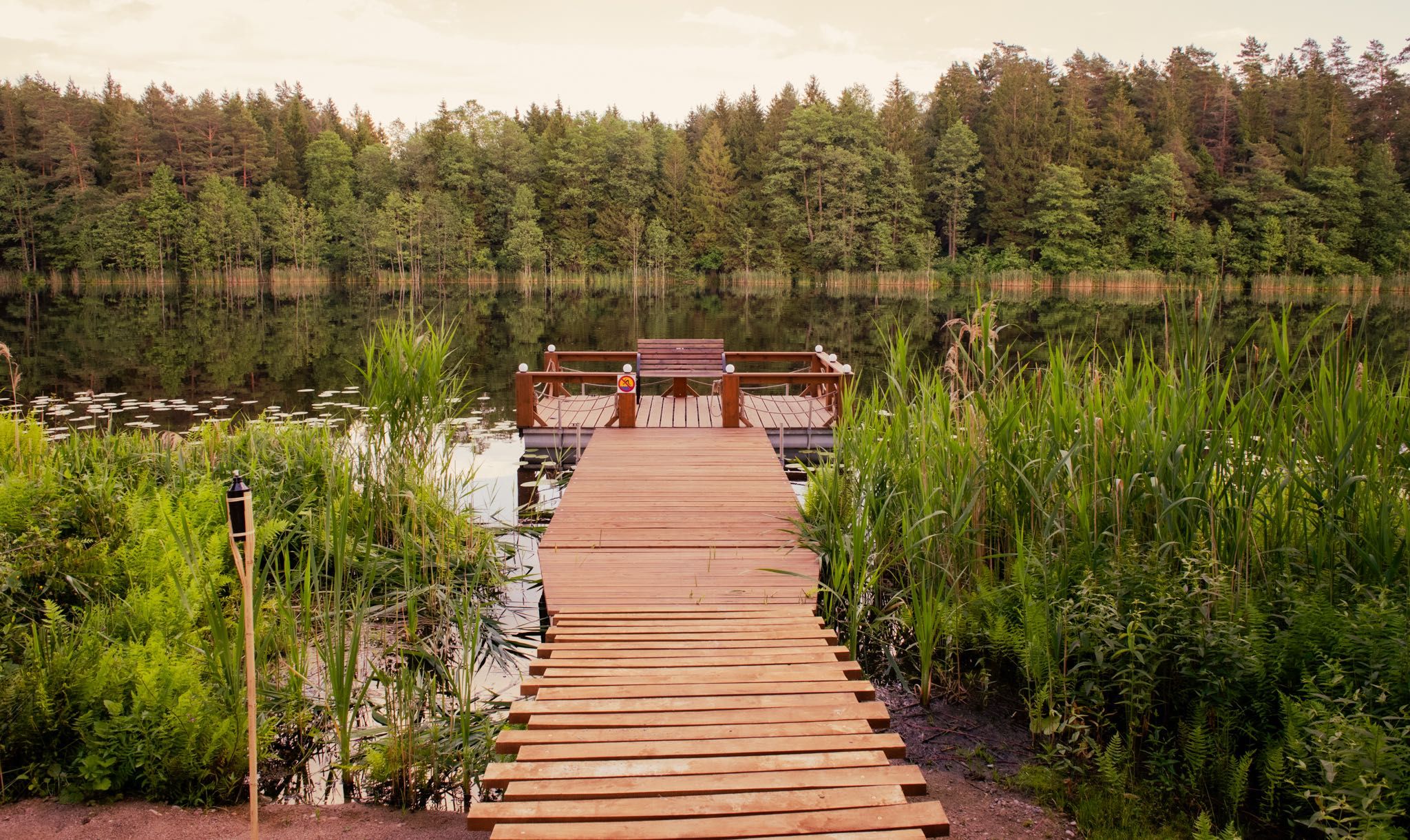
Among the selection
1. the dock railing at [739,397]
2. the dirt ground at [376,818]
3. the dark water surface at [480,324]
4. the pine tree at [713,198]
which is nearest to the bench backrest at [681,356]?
the dock railing at [739,397]

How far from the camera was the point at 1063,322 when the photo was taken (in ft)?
74.7

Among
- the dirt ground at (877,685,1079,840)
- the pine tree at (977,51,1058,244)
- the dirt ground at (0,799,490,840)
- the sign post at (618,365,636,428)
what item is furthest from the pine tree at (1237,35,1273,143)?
the dirt ground at (0,799,490,840)

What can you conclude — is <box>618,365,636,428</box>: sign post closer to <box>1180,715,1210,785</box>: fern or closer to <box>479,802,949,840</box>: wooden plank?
<box>1180,715,1210,785</box>: fern

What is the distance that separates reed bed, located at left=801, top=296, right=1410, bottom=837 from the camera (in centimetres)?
255

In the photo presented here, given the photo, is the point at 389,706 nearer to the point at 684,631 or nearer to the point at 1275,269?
the point at 684,631

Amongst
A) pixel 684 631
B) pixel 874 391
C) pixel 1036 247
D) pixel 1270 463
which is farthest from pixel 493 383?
pixel 1036 247

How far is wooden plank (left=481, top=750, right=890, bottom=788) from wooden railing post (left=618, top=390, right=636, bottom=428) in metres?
6.17

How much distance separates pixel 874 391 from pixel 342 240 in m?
44.4

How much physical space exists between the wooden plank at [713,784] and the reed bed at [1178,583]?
708mm

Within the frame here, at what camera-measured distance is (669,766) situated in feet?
7.83

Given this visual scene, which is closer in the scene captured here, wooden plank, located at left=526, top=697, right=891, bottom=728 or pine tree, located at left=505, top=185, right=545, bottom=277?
wooden plank, located at left=526, top=697, right=891, bottom=728

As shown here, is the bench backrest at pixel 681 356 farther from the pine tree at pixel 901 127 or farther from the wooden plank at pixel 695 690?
the pine tree at pixel 901 127

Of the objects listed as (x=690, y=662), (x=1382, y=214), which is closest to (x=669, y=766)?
(x=690, y=662)

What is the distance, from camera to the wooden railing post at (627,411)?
336 inches
